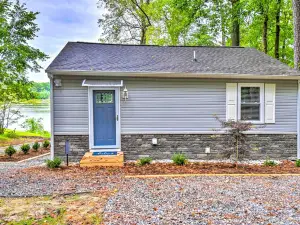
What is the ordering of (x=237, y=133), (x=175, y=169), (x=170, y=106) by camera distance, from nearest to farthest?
(x=175, y=169), (x=237, y=133), (x=170, y=106)

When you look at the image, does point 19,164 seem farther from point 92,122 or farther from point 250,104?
point 250,104

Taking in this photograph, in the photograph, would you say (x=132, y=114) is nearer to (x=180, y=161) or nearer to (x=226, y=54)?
(x=180, y=161)

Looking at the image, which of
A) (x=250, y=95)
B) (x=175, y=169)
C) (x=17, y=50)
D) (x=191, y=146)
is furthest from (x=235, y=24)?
(x=17, y=50)

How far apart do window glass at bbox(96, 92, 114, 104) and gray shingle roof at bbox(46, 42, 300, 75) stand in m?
0.73

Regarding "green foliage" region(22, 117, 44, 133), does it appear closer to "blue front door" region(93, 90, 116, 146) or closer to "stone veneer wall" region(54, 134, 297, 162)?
"stone veneer wall" region(54, 134, 297, 162)

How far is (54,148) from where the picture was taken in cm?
703

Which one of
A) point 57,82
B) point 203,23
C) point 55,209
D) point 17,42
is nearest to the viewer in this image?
point 55,209

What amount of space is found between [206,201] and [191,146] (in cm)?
373

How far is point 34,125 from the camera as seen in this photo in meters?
17.5

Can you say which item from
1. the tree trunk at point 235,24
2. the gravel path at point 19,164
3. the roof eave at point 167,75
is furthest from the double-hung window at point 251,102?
the tree trunk at point 235,24

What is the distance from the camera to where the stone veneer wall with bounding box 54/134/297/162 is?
7160 millimetres

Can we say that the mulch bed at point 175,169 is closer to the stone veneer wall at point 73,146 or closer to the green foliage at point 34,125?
the stone veneer wall at point 73,146

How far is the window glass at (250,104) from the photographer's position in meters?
7.62

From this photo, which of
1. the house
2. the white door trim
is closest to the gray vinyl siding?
the house
